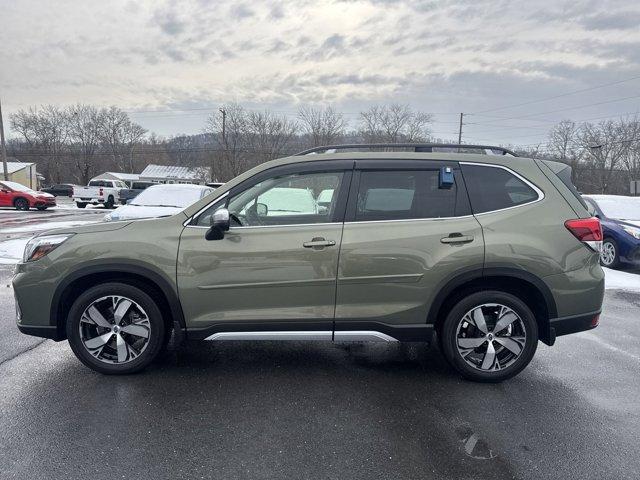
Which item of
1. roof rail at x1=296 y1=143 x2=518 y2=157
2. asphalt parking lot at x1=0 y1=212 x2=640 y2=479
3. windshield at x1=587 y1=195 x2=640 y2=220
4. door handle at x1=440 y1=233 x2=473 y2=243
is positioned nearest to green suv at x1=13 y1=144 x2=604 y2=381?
door handle at x1=440 y1=233 x2=473 y2=243

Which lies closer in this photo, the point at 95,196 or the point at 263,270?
the point at 263,270


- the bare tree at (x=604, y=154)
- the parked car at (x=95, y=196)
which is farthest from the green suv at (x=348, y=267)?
the bare tree at (x=604, y=154)

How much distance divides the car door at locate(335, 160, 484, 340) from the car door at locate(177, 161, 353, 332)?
→ 0.42 ft

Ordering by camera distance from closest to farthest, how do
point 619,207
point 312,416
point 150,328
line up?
point 312,416 < point 150,328 < point 619,207

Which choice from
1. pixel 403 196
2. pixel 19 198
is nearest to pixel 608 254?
pixel 403 196

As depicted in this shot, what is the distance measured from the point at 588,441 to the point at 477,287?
1335 millimetres

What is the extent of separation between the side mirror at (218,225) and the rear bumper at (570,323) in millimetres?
2802

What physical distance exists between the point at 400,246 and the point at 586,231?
1546mm

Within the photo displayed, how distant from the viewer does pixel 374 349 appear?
4.71 m

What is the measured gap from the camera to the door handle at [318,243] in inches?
143

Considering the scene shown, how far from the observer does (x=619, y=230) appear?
9.85 meters

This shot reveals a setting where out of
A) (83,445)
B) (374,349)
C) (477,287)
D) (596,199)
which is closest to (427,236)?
(477,287)

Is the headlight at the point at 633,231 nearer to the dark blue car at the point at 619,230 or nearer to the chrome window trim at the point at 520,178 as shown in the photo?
the dark blue car at the point at 619,230

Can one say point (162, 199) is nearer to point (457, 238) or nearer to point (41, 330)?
point (41, 330)
